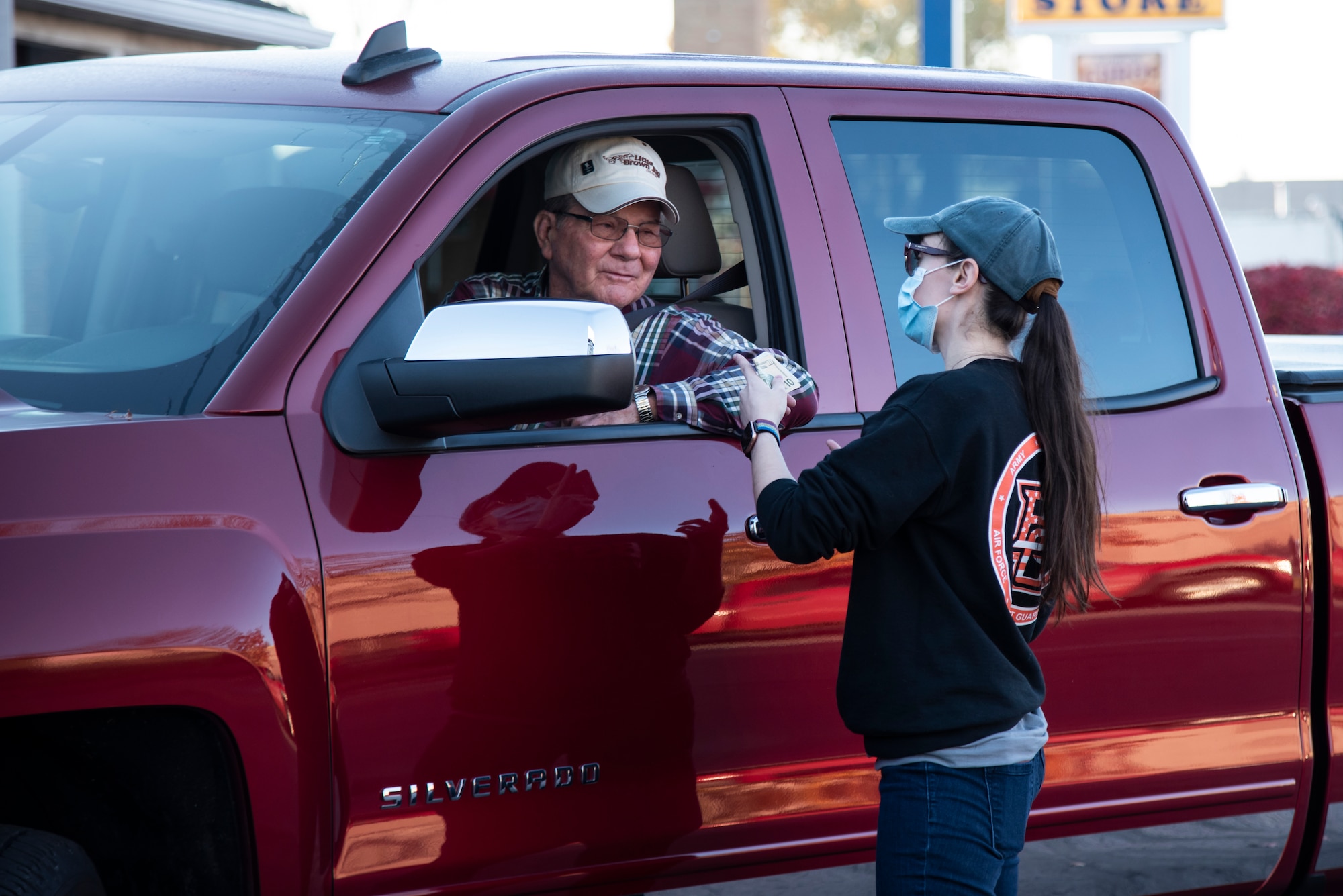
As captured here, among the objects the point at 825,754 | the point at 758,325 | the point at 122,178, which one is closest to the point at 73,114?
the point at 122,178

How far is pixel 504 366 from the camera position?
7.25 ft

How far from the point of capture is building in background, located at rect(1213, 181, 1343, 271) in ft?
89.2

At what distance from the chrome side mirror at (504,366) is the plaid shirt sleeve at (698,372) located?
1.21ft

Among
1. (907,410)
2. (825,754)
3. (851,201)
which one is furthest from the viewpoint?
(851,201)

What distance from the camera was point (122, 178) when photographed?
2.76 m

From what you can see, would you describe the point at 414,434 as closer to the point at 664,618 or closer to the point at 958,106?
the point at 664,618

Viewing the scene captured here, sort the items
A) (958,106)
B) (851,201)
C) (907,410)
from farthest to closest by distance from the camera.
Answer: (958,106), (851,201), (907,410)

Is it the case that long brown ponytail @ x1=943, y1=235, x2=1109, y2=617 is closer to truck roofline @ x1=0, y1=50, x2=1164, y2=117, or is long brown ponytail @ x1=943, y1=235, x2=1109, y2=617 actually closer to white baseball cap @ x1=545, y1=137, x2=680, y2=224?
truck roofline @ x1=0, y1=50, x2=1164, y2=117

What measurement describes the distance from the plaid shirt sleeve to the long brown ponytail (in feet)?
1.35

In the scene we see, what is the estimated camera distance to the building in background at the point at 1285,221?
1071 inches

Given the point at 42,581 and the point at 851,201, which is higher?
the point at 851,201

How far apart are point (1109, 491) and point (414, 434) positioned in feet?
4.36

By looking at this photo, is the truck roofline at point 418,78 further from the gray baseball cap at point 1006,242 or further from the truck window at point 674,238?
the gray baseball cap at point 1006,242

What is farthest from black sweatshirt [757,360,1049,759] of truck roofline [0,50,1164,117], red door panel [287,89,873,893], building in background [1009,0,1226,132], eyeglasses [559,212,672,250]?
building in background [1009,0,1226,132]
